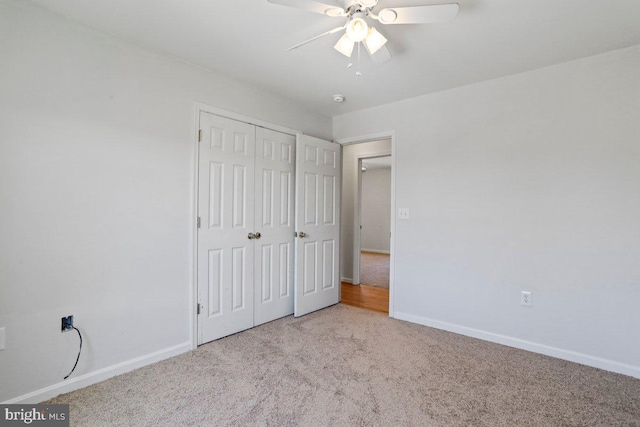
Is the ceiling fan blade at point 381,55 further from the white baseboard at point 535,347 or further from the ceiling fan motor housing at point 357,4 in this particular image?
the white baseboard at point 535,347

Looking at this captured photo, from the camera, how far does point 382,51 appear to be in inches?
76.6

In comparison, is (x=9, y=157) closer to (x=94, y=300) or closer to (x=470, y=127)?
(x=94, y=300)

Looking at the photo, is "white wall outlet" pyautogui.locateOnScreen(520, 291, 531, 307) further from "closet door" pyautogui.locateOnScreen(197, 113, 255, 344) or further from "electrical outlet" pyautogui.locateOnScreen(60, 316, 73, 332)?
"electrical outlet" pyautogui.locateOnScreen(60, 316, 73, 332)

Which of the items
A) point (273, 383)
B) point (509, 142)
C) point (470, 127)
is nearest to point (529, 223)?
point (509, 142)

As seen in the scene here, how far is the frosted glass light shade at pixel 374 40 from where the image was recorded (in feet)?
5.82

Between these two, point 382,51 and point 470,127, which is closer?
point 382,51

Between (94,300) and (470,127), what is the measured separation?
343 cm

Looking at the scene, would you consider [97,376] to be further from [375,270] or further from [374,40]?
[375,270]

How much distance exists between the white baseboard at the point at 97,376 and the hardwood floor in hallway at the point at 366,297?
6.83 feet

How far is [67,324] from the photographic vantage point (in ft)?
6.29

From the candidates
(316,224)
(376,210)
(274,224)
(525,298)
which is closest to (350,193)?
(316,224)

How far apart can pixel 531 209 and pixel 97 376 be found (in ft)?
11.7

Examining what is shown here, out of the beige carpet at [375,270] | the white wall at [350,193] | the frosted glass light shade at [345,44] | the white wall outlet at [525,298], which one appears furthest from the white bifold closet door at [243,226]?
the white wall outlet at [525,298]

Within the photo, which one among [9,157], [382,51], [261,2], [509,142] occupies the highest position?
[261,2]
